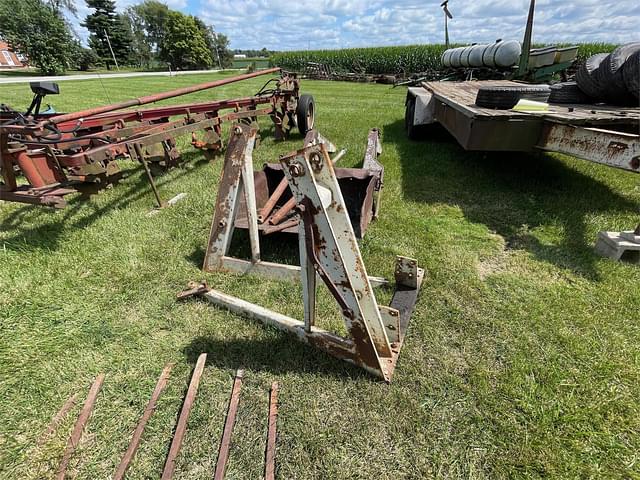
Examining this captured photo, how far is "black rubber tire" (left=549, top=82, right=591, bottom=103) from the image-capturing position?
13.9 ft

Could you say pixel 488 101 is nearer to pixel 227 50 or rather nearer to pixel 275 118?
pixel 275 118

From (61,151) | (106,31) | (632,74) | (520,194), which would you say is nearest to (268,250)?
(61,151)

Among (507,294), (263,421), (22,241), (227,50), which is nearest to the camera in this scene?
(263,421)

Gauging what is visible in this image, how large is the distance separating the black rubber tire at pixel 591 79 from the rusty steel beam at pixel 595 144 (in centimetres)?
162

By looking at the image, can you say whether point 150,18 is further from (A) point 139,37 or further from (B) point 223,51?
(B) point 223,51

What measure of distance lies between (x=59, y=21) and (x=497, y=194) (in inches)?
1640

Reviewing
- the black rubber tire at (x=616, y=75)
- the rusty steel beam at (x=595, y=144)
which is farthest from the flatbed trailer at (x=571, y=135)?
the black rubber tire at (x=616, y=75)

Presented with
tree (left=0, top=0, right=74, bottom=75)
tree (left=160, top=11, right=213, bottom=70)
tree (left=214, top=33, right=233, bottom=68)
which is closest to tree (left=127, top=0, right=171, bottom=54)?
tree (left=214, top=33, right=233, bottom=68)

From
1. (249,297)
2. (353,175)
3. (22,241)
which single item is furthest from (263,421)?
Answer: (22,241)

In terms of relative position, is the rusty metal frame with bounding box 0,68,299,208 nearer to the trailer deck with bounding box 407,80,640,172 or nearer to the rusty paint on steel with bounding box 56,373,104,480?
the rusty paint on steel with bounding box 56,373,104,480

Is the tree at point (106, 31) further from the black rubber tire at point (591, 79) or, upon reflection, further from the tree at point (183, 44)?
the black rubber tire at point (591, 79)

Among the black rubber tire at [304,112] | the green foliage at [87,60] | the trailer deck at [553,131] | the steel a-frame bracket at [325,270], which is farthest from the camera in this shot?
the green foliage at [87,60]

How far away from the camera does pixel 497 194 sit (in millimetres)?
3877

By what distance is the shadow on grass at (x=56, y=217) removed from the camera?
2.99 metres
